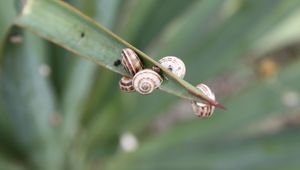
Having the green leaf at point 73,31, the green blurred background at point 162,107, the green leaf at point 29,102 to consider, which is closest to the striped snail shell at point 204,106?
the green leaf at point 73,31

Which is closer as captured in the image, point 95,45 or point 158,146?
point 95,45

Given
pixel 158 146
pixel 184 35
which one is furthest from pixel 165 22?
pixel 158 146

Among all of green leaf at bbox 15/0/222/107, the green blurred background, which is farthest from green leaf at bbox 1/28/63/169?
green leaf at bbox 15/0/222/107

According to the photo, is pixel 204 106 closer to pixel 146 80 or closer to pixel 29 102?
pixel 146 80

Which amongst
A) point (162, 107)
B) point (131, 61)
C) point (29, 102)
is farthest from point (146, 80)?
point (162, 107)

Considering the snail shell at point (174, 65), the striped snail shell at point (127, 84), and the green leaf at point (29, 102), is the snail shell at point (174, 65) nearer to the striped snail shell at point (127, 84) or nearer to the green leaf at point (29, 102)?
the striped snail shell at point (127, 84)

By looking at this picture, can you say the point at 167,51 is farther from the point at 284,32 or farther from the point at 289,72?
the point at 284,32

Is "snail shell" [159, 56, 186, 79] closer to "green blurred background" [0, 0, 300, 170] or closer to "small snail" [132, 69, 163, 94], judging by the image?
"small snail" [132, 69, 163, 94]
